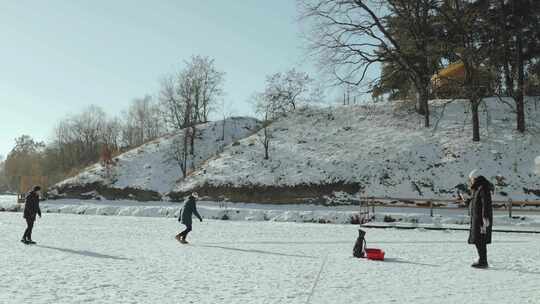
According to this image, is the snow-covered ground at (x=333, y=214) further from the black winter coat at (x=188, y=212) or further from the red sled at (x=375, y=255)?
the black winter coat at (x=188, y=212)

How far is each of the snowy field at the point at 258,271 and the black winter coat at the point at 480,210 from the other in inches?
27.6

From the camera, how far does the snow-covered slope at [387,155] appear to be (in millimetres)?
29906

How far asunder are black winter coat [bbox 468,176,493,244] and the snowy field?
700 mm

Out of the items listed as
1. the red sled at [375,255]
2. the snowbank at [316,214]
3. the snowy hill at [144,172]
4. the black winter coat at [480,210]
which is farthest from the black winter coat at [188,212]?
the snowy hill at [144,172]

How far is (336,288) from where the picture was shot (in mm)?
7961

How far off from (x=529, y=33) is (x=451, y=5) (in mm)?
5564

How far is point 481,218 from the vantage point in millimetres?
10250

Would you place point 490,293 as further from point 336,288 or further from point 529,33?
point 529,33

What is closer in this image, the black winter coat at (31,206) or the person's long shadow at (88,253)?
the person's long shadow at (88,253)

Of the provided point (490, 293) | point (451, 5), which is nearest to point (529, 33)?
point (451, 5)

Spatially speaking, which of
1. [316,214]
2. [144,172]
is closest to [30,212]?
[316,214]

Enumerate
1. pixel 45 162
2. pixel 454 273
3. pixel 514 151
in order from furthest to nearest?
pixel 45 162, pixel 514 151, pixel 454 273

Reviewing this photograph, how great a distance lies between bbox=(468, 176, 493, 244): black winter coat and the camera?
10148 mm

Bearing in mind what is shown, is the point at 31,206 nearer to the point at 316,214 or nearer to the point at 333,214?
the point at 316,214
